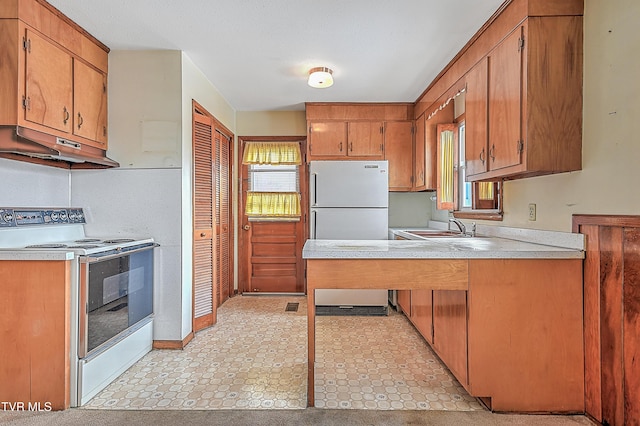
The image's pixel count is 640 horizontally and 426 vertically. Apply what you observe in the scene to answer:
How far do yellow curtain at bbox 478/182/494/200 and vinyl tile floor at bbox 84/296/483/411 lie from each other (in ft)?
4.40

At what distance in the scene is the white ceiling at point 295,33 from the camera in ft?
7.23

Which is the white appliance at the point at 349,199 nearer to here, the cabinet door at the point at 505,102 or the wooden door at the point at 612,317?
the cabinet door at the point at 505,102

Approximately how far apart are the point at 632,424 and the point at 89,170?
149 inches

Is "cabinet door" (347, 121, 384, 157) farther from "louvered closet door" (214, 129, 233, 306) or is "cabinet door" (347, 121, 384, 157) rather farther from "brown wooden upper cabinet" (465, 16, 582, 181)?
"brown wooden upper cabinet" (465, 16, 582, 181)

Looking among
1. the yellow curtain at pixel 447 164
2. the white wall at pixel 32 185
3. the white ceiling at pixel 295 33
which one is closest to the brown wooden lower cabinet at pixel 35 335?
the white wall at pixel 32 185

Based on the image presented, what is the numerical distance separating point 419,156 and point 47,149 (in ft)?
11.2

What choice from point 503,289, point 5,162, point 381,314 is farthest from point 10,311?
point 381,314

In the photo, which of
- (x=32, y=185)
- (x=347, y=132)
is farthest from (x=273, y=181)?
(x=32, y=185)

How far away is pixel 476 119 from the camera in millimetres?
2469

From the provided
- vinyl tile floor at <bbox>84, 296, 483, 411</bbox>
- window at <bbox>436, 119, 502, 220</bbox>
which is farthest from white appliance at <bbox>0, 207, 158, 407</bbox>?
window at <bbox>436, 119, 502, 220</bbox>

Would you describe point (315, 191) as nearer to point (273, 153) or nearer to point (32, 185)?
point (273, 153)

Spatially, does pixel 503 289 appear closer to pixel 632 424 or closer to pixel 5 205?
pixel 632 424

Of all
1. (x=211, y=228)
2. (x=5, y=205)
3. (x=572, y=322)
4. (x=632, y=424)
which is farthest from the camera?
(x=211, y=228)

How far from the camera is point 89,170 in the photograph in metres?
2.84
